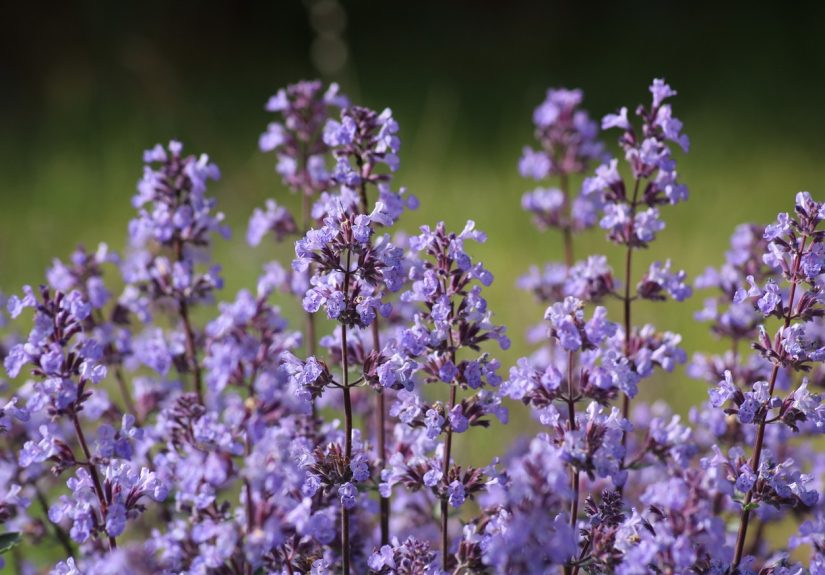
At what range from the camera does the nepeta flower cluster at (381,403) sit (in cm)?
205

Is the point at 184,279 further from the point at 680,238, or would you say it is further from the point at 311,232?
the point at 680,238

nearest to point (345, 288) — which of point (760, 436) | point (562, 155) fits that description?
point (760, 436)

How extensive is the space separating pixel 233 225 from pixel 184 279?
16.4 feet

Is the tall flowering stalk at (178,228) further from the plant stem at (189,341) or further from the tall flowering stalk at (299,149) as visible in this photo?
the tall flowering stalk at (299,149)

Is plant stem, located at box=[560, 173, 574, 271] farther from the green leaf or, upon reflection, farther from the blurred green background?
the green leaf

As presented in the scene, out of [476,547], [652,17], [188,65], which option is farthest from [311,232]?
[652,17]

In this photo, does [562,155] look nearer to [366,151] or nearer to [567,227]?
[567,227]

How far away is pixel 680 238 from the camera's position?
734 centimetres

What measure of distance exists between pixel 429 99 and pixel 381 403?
27.3 ft

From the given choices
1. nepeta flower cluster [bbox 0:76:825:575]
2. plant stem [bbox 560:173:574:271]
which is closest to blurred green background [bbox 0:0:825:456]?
plant stem [bbox 560:173:574:271]

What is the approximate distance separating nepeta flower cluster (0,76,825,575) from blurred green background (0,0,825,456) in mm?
1982

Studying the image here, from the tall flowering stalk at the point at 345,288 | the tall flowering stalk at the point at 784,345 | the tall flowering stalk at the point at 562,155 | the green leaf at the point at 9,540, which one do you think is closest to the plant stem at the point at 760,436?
the tall flowering stalk at the point at 784,345

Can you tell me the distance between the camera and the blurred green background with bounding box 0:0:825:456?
737 cm

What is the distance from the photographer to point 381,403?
2.79 metres
